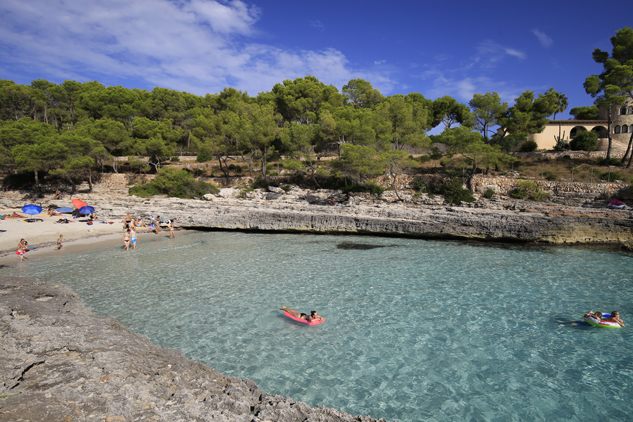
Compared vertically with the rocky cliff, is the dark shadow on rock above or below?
below

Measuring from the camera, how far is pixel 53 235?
18562 mm

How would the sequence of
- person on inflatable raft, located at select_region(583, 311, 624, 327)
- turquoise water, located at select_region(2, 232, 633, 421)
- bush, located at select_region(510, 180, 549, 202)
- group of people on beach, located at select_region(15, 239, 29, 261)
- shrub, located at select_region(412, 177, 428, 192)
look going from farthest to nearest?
shrub, located at select_region(412, 177, 428, 192) < bush, located at select_region(510, 180, 549, 202) < group of people on beach, located at select_region(15, 239, 29, 261) < person on inflatable raft, located at select_region(583, 311, 624, 327) < turquoise water, located at select_region(2, 232, 633, 421)

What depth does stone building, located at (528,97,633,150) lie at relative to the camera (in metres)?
37.5

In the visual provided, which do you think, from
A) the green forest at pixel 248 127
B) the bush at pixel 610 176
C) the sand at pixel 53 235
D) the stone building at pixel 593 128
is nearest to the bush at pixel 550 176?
the bush at pixel 610 176

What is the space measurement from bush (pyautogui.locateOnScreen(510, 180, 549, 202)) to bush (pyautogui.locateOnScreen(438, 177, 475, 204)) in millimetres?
4021

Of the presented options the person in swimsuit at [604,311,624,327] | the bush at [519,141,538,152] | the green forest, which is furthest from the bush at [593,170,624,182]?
the person in swimsuit at [604,311,624,327]

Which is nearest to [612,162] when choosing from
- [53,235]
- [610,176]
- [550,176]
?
[610,176]

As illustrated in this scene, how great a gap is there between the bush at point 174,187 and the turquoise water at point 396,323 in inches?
602

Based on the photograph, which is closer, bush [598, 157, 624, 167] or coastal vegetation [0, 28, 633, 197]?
coastal vegetation [0, 28, 633, 197]

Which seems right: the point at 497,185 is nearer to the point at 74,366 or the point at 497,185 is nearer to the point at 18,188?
the point at 74,366

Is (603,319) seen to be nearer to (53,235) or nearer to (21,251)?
(21,251)

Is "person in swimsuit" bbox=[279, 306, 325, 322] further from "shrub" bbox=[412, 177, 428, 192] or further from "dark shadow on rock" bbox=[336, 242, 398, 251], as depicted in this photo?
"shrub" bbox=[412, 177, 428, 192]

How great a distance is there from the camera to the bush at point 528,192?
84.0 feet

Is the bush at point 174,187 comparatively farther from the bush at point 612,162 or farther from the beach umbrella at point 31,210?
the bush at point 612,162
